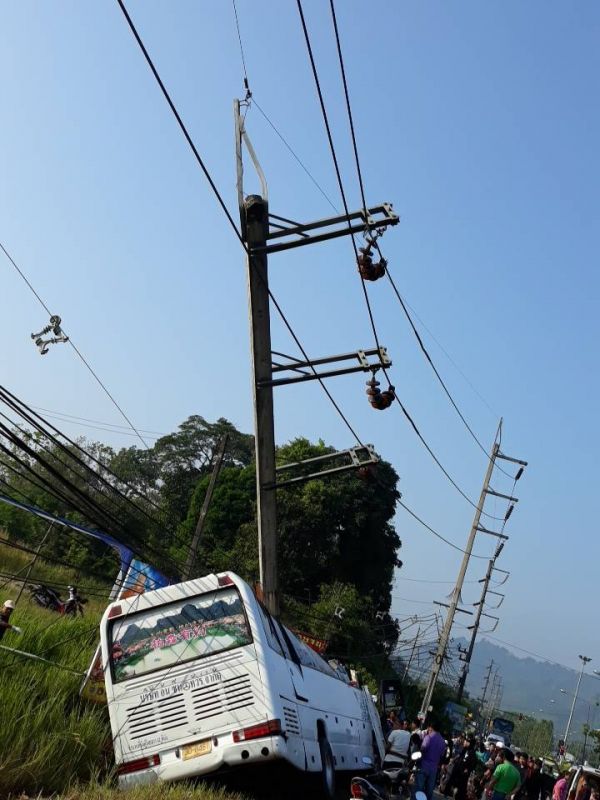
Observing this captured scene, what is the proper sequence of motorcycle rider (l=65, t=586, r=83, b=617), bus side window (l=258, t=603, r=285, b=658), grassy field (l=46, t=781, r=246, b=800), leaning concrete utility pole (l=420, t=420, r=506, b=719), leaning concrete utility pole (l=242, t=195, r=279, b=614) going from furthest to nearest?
leaning concrete utility pole (l=420, t=420, r=506, b=719) < motorcycle rider (l=65, t=586, r=83, b=617) < leaning concrete utility pole (l=242, t=195, r=279, b=614) < bus side window (l=258, t=603, r=285, b=658) < grassy field (l=46, t=781, r=246, b=800)

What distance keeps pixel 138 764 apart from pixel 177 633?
1719 mm

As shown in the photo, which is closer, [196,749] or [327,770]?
[196,749]

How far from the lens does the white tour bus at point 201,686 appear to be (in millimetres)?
10695

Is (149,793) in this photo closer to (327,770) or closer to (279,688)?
(279,688)

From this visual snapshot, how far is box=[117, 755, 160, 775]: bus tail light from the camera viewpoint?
35.3ft

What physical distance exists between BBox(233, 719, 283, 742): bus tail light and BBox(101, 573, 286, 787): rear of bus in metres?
0.01

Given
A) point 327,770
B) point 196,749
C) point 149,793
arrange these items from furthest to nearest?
point 327,770, point 196,749, point 149,793

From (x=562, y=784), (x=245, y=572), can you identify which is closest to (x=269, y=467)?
(x=562, y=784)

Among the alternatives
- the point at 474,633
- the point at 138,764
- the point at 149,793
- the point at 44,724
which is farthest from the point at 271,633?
the point at 474,633

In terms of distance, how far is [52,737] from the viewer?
10.3 m

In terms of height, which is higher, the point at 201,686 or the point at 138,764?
the point at 201,686

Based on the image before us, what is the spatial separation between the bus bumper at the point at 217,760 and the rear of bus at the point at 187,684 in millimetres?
12

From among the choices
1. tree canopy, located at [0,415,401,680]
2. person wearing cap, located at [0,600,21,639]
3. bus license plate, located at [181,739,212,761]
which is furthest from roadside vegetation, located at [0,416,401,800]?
bus license plate, located at [181,739,212,761]

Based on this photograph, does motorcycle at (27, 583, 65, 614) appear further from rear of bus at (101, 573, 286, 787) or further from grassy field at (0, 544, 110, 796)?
rear of bus at (101, 573, 286, 787)
